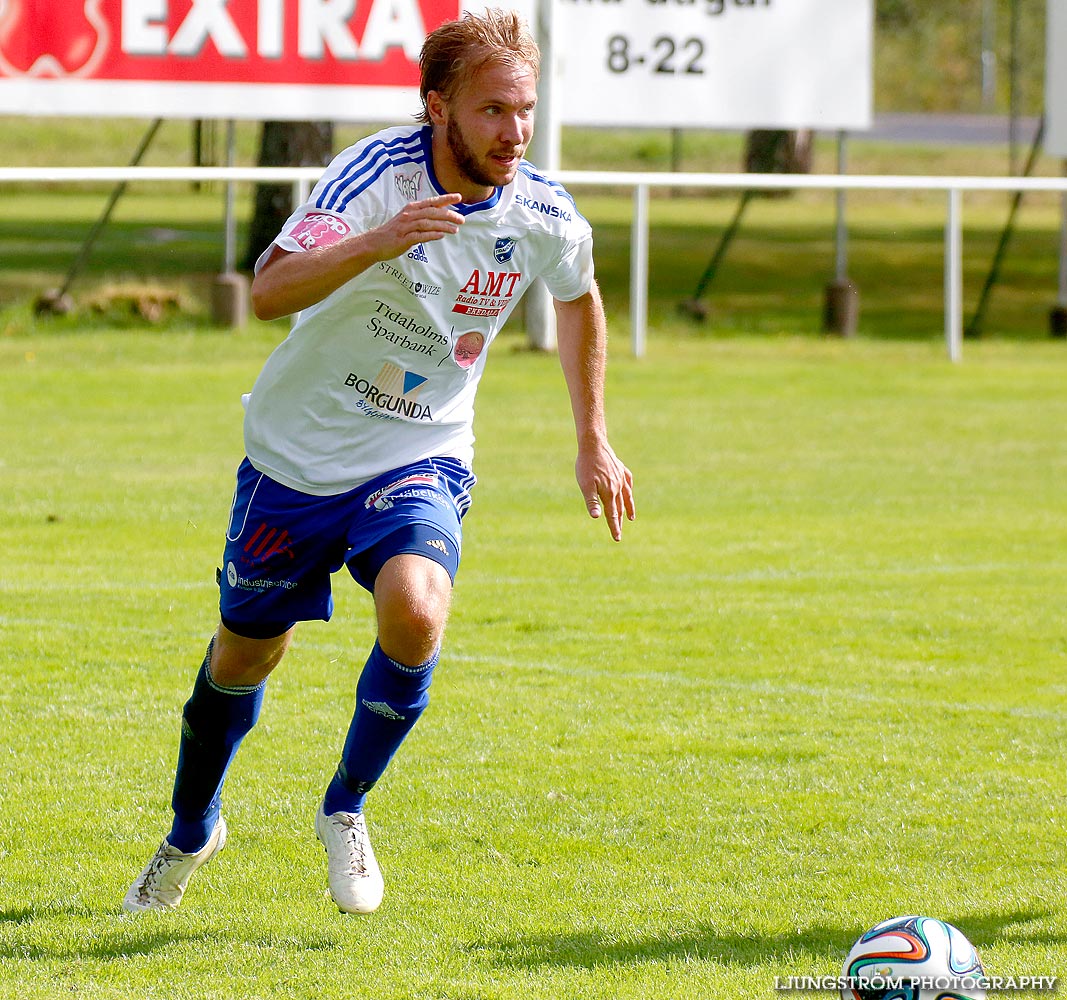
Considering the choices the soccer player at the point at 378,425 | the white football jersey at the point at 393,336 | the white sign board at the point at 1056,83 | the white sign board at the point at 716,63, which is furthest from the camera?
the white sign board at the point at 1056,83

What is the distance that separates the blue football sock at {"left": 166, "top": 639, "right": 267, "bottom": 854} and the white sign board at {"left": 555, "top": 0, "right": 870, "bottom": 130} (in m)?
15.5

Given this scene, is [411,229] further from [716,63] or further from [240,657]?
[716,63]

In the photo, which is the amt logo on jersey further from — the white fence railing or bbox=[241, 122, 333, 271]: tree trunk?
bbox=[241, 122, 333, 271]: tree trunk

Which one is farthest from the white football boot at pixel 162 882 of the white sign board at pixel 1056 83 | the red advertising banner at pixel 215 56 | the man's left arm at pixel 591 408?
the white sign board at pixel 1056 83

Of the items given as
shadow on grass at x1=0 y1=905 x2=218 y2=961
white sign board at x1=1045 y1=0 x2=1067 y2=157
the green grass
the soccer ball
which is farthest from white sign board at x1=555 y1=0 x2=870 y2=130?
the soccer ball

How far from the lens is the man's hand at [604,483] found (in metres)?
4.98

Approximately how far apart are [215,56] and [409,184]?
538 inches

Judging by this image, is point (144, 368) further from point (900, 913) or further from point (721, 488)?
point (900, 913)

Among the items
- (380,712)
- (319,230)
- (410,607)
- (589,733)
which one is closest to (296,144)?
(589,733)

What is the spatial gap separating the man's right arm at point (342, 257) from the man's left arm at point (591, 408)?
0.88 meters

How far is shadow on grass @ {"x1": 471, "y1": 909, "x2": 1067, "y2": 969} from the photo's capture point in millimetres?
4367

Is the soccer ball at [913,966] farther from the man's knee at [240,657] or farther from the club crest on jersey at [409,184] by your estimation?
the club crest on jersey at [409,184]

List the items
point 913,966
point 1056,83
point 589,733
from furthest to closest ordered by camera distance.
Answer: point 1056,83 < point 589,733 < point 913,966

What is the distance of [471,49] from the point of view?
177 inches
